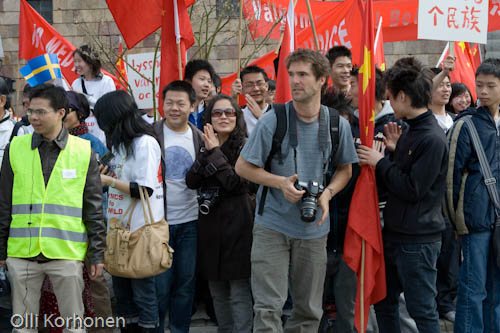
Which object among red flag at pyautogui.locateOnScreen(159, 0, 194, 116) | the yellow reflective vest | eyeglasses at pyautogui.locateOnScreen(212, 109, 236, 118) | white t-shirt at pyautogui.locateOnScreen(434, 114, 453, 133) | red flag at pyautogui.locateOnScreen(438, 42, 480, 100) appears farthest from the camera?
red flag at pyautogui.locateOnScreen(438, 42, 480, 100)

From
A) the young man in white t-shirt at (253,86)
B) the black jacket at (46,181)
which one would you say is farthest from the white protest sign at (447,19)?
the black jacket at (46,181)

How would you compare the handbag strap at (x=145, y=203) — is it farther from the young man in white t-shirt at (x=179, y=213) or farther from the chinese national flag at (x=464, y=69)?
the chinese national flag at (x=464, y=69)

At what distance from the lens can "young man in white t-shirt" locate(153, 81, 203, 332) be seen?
4.47m

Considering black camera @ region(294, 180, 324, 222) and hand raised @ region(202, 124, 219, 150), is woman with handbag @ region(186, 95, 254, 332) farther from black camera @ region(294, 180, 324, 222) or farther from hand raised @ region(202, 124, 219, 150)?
black camera @ region(294, 180, 324, 222)

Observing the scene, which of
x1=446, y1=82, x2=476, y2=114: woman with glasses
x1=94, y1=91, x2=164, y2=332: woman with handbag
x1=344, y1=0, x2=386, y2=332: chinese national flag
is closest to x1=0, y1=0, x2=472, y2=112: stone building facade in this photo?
x1=446, y1=82, x2=476, y2=114: woman with glasses

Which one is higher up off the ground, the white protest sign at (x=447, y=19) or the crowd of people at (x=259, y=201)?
the white protest sign at (x=447, y=19)

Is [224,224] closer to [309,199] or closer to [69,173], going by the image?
[309,199]

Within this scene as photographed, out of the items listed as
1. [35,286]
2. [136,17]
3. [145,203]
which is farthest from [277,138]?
[136,17]

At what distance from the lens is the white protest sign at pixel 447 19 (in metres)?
5.45

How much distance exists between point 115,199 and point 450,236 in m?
3.10

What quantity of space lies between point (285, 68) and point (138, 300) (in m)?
2.08

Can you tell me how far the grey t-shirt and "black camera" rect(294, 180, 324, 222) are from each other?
134mm

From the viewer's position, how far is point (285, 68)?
4.86 meters

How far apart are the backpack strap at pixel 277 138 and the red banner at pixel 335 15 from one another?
3529 millimetres
